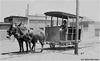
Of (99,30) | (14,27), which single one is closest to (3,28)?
(14,27)

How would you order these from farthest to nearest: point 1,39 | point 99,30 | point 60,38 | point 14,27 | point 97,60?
point 99,30 < point 1,39 < point 60,38 < point 14,27 < point 97,60

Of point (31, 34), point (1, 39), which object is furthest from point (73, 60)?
point (1, 39)

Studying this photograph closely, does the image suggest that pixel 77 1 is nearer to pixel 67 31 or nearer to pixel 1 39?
pixel 67 31

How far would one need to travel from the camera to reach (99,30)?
65.5 metres

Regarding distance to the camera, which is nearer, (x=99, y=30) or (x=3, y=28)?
(x=3, y=28)

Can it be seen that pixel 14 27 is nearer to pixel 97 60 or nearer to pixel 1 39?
pixel 97 60

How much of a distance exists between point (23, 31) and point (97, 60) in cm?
563

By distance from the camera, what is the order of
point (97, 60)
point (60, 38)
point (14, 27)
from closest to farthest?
point (97, 60) < point (14, 27) < point (60, 38)

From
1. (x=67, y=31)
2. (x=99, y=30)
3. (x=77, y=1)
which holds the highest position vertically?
(x=77, y=1)

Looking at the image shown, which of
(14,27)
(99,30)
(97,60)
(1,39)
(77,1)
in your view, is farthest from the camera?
(99,30)

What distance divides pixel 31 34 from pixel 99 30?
56236 mm

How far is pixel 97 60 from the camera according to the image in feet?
33.8

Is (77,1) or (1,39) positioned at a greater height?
(77,1)

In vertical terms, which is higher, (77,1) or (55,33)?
(77,1)
